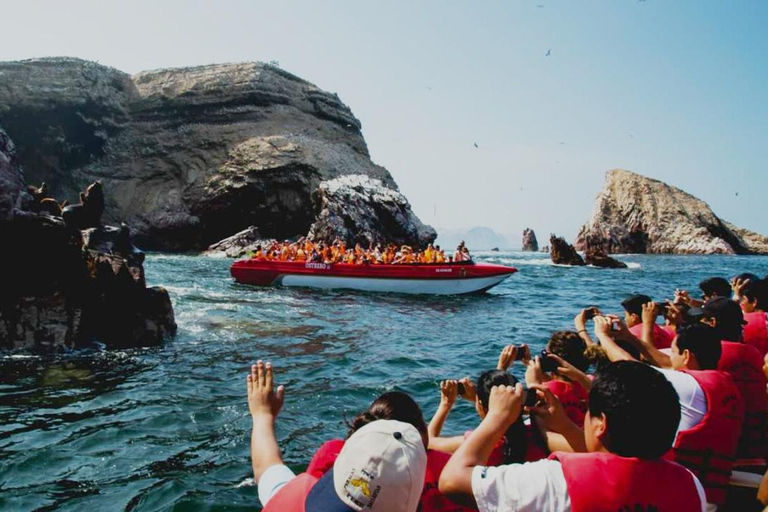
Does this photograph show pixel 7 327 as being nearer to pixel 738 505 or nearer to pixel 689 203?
pixel 738 505

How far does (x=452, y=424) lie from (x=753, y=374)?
3768 millimetres

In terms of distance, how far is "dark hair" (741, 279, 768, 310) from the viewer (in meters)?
6.70

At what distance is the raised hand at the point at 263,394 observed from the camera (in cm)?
290

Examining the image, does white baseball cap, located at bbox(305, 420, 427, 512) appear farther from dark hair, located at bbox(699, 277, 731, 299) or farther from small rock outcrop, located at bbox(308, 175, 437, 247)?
small rock outcrop, located at bbox(308, 175, 437, 247)

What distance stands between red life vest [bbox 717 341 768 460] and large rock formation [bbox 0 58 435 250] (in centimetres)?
4232

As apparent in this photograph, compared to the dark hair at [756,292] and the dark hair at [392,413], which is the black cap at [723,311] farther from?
the dark hair at [392,413]

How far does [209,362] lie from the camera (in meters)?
10.4

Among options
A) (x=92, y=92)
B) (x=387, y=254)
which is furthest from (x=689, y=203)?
(x=92, y=92)

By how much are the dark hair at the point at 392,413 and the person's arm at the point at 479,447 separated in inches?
8.8

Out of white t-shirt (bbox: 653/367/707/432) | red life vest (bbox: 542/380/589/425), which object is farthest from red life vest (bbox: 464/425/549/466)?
white t-shirt (bbox: 653/367/707/432)

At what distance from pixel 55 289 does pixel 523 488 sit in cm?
1070

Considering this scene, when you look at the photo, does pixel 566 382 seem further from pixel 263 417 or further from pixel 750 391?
pixel 263 417

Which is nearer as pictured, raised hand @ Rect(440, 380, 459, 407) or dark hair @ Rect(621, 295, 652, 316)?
raised hand @ Rect(440, 380, 459, 407)

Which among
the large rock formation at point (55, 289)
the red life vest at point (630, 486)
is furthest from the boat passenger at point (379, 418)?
the large rock formation at point (55, 289)
